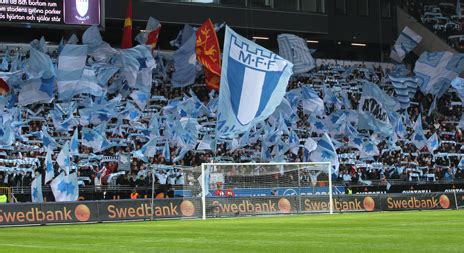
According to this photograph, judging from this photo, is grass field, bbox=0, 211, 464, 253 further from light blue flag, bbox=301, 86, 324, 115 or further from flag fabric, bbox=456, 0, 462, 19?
flag fabric, bbox=456, 0, 462, 19

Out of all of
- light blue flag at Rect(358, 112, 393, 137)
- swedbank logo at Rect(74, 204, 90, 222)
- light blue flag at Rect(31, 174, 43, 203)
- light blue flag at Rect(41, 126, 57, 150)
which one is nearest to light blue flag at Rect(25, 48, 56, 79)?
light blue flag at Rect(41, 126, 57, 150)

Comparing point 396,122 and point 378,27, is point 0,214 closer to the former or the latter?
Result: point 396,122

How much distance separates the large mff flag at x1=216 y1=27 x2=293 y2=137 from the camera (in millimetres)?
39094

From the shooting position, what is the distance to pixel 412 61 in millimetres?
76312

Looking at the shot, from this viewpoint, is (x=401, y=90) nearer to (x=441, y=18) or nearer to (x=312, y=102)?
(x=312, y=102)

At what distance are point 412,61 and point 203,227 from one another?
162 feet

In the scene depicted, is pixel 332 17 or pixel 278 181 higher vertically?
pixel 332 17

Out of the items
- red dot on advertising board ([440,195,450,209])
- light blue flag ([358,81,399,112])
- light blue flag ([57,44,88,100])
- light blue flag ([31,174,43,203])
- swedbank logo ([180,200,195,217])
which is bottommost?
red dot on advertising board ([440,195,450,209])

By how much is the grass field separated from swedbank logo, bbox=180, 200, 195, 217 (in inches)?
361

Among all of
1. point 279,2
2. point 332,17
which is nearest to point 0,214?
point 279,2

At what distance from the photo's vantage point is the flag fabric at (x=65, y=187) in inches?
1549

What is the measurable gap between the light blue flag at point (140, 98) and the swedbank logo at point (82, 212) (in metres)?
15.6

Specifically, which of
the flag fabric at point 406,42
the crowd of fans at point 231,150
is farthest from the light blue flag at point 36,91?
the flag fabric at point 406,42

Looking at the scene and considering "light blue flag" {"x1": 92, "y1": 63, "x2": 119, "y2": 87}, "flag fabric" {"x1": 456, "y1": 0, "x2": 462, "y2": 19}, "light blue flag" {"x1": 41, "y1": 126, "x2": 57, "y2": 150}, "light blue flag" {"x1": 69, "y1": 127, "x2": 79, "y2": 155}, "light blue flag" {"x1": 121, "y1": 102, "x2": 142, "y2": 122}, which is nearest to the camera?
"light blue flag" {"x1": 69, "y1": 127, "x2": 79, "y2": 155}
